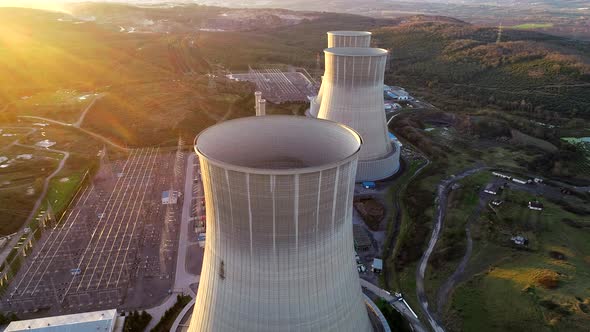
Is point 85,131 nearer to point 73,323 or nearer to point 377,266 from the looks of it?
point 73,323

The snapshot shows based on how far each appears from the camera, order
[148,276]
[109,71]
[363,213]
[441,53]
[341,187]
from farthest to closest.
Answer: [441,53], [109,71], [363,213], [148,276], [341,187]

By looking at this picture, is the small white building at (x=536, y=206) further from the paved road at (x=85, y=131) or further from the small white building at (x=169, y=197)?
the paved road at (x=85, y=131)

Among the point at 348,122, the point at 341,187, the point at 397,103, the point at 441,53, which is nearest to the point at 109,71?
the point at 397,103

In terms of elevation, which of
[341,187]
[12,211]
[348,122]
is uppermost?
[341,187]

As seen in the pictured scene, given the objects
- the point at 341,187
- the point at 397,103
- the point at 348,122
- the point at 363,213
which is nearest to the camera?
the point at 341,187

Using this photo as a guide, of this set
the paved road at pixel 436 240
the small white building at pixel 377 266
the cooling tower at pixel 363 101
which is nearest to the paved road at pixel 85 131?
the cooling tower at pixel 363 101

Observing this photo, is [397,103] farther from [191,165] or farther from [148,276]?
Result: [148,276]

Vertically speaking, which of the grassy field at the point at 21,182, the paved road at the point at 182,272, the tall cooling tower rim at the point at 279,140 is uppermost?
the tall cooling tower rim at the point at 279,140
